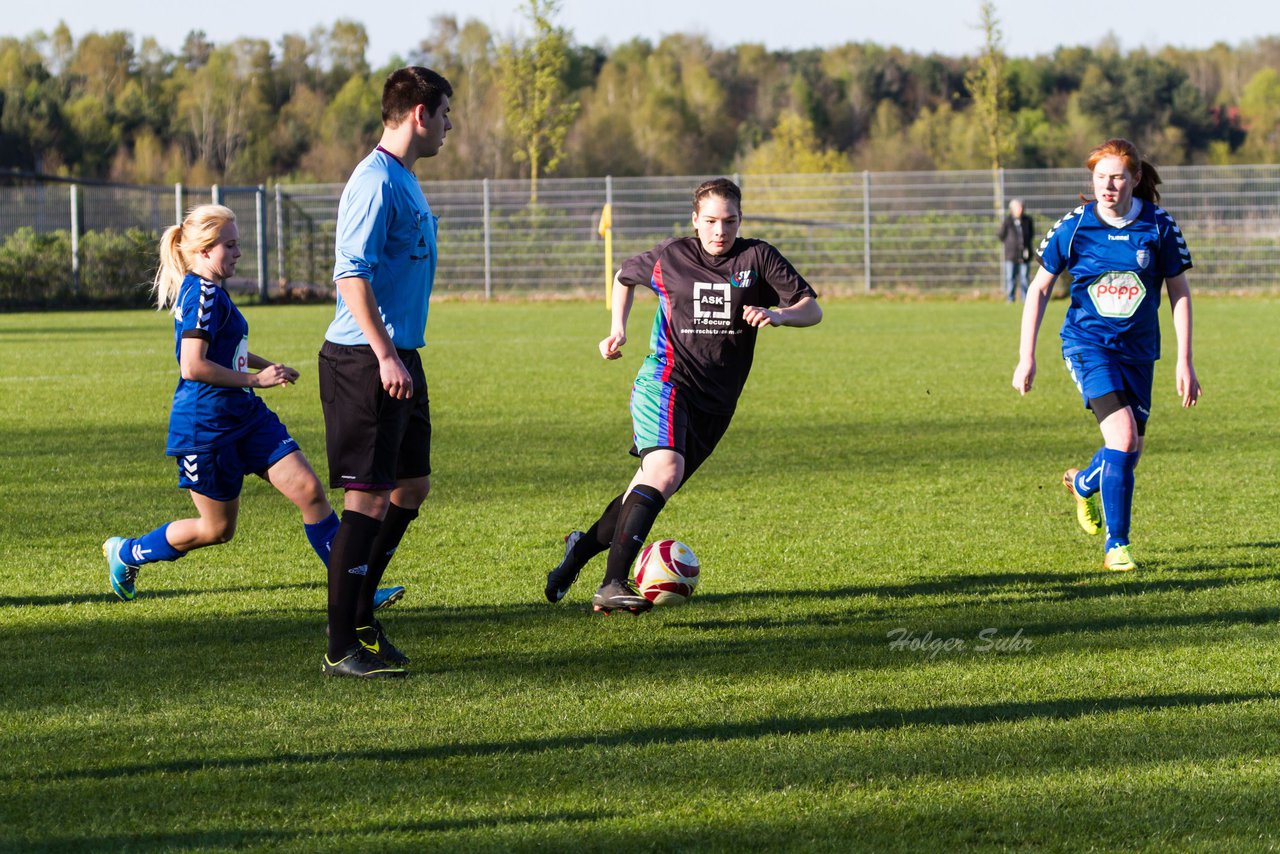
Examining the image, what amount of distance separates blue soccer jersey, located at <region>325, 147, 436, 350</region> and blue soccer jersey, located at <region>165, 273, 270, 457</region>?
0.87 meters

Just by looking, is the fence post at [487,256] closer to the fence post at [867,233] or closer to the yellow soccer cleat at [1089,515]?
the fence post at [867,233]

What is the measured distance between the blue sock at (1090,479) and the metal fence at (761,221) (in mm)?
25466

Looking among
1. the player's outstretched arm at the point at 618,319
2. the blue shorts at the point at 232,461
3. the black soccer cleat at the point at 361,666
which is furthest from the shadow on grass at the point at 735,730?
the player's outstretched arm at the point at 618,319

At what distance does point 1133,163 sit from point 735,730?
11.3ft

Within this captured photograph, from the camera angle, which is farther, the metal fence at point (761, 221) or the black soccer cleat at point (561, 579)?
the metal fence at point (761, 221)

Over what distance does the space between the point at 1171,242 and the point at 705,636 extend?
2788 millimetres

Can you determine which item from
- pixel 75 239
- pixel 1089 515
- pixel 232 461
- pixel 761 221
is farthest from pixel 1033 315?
pixel 761 221

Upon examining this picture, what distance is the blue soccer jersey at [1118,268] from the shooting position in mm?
6523

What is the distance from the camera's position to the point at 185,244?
5473 mm

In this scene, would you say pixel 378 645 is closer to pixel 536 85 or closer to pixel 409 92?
pixel 409 92

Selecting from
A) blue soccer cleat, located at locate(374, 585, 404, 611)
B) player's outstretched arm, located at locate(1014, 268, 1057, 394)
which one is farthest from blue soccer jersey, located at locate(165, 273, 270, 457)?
player's outstretched arm, located at locate(1014, 268, 1057, 394)

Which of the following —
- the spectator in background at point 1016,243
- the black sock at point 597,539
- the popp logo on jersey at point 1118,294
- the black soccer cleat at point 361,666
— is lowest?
the black soccer cleat at point 361,666

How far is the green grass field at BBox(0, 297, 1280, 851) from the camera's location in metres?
3.53

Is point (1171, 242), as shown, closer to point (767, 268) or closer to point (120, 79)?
point (767, 268)
